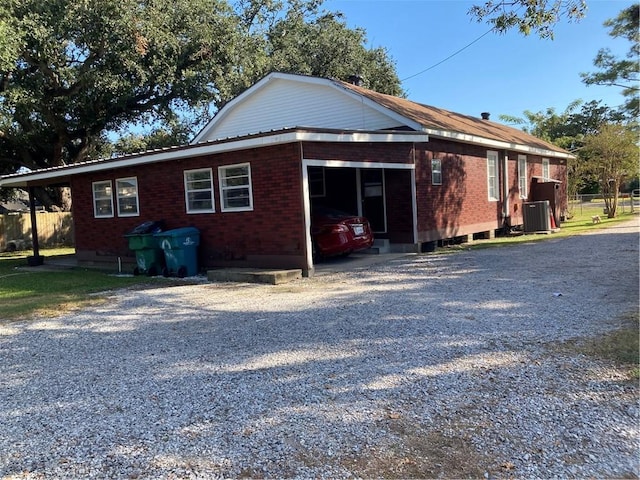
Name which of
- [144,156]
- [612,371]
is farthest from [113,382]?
[144,156]

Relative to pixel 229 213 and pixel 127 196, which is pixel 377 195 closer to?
pixel 229 213

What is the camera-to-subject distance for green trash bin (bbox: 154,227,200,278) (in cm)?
1235

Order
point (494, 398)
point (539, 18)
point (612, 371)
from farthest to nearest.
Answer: point (539, 18)
point (612, 371)
point (494, 398)

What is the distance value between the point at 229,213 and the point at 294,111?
6861 mm

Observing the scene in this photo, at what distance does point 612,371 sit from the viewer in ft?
14.4

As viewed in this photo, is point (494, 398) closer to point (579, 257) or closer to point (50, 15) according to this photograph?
point (579, 257)

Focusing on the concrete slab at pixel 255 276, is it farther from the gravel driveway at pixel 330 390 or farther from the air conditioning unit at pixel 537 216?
the air conditioning unit at pixel 537 216

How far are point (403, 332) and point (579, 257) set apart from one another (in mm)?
7159

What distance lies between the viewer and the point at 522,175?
835 inches

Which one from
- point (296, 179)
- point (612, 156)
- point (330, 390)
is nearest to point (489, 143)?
point (296, 179)

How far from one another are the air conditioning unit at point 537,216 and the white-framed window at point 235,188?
11.3 metres

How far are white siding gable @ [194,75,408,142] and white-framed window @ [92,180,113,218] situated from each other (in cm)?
581

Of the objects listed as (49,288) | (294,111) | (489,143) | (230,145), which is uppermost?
(294,111)

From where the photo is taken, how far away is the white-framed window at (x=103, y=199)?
15.5 meters
